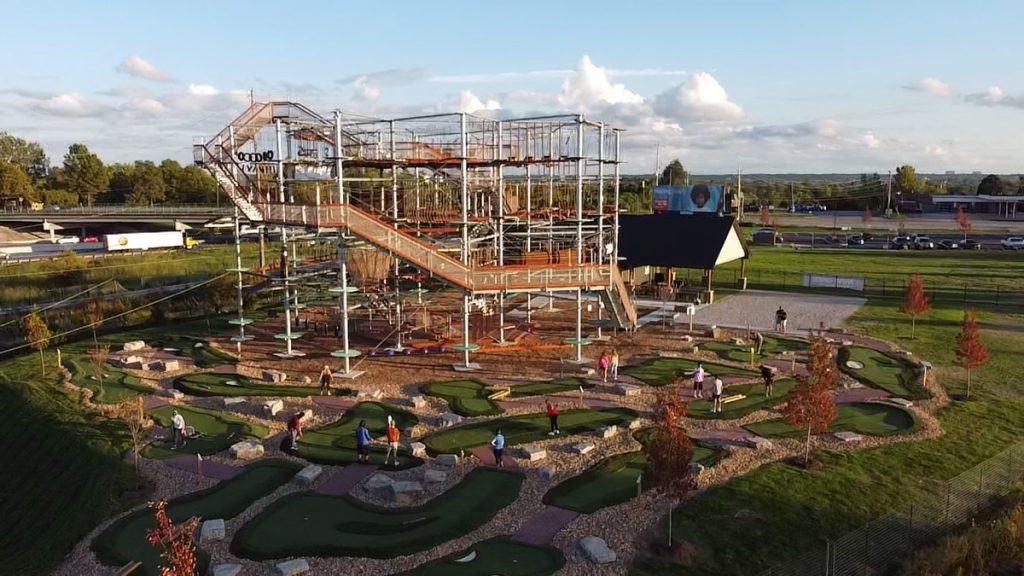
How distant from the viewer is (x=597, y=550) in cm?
1438

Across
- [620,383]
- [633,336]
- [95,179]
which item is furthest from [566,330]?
[95,179]

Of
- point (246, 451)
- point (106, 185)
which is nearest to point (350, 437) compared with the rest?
point (246, 451)

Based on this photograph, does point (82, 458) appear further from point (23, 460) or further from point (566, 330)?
point (566, 330)

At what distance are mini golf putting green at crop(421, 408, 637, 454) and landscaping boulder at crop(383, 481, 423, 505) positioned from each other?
9.36 ft

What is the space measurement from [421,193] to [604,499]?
30.4m

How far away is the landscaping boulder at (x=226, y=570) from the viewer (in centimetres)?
1376

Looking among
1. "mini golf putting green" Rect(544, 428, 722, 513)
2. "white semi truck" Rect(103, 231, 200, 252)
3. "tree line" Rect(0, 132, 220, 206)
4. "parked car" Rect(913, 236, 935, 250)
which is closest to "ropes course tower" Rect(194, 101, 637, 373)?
"mini golf putting green" Rect(544, 428, 722, 513)

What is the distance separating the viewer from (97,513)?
17031mm

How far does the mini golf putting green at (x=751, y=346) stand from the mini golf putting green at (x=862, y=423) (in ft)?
22.7

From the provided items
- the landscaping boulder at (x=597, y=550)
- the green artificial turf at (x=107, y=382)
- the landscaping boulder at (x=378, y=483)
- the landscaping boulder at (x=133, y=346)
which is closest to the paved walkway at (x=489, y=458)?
the landscaping boulder at (x=378, y=483)

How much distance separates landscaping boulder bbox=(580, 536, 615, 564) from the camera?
14.2 m

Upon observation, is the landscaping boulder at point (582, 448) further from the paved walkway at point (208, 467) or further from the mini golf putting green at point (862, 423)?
the paved walkway at point (208, 467)

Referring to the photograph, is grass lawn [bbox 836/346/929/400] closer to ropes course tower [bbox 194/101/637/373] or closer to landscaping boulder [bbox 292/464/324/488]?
ropes course tower [bbox 194/101/637/373]

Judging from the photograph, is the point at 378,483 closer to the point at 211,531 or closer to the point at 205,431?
the point at 211,531
